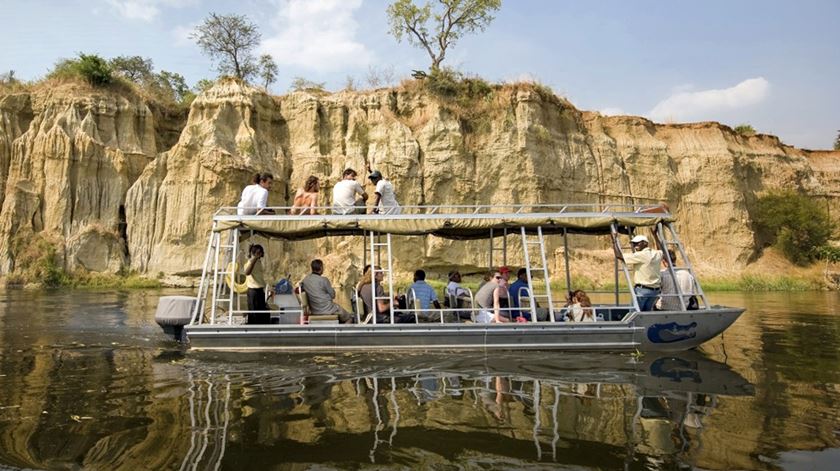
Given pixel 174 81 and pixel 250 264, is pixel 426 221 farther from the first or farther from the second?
pixel 174 81

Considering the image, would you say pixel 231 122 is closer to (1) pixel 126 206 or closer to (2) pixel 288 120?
(2) pixel 288 120

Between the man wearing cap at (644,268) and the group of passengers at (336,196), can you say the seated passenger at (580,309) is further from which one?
the group of passengers at (336,196)

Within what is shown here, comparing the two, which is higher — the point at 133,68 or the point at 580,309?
the point at 133,68

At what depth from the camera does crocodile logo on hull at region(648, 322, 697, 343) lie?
9.47m

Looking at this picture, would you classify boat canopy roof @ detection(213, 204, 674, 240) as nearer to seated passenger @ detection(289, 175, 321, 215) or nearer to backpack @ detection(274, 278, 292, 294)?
seated passenger @ detection(289, 175, 321, 215)

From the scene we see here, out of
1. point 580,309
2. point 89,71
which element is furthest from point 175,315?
point 89,71

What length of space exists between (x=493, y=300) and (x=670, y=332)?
2950 millimetres

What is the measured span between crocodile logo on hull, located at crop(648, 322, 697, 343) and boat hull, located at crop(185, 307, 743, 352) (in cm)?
2

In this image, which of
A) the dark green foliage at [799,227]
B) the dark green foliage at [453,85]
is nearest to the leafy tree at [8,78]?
the dark green foliage at [453,85]

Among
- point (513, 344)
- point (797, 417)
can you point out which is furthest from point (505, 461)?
point (513, 344)

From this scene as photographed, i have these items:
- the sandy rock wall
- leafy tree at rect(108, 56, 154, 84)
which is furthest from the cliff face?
leafy tree at rect(108, 56, 154, 84)

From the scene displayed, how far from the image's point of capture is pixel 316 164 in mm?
34188

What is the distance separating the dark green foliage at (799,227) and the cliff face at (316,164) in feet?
5.50

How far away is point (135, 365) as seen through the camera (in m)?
8.71
